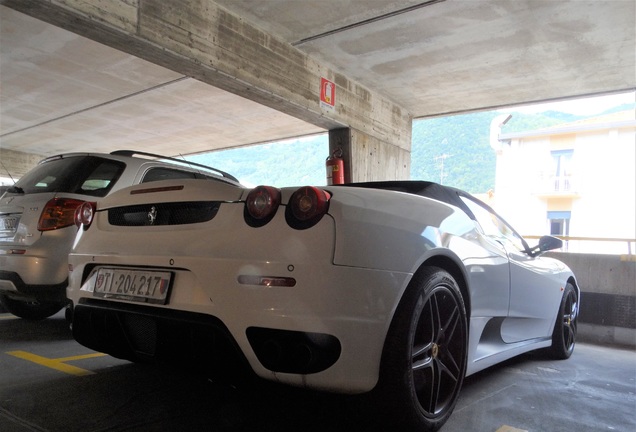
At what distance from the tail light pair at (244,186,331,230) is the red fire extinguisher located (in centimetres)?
649

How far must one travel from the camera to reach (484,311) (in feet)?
8.93

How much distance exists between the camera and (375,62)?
7609 millimetres

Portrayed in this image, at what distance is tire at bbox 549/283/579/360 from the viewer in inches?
164

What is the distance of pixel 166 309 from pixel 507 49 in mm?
6707

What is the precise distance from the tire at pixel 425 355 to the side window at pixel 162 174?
10.5 ft

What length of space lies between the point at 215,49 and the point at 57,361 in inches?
160

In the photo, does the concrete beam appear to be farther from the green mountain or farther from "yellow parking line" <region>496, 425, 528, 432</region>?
"yellow parking line" <region>496, 425, 528, 432</region>

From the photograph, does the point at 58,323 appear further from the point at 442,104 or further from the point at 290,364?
the point at 442,104

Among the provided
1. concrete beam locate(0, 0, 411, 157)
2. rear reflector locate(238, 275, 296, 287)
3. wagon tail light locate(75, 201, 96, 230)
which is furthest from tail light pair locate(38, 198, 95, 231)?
rear reflector locate(238, 275, 296, 287)

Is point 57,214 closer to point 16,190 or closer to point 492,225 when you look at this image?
point 16,190

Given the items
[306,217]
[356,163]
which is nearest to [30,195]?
[306,217]

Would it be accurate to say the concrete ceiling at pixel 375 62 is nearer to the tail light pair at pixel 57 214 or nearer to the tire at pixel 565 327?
the tail light pair at pixel 57 214

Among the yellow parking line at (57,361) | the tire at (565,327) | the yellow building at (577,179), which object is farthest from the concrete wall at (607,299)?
the yellow building at (577,179)

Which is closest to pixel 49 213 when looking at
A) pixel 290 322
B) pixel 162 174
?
pixel 162 174
